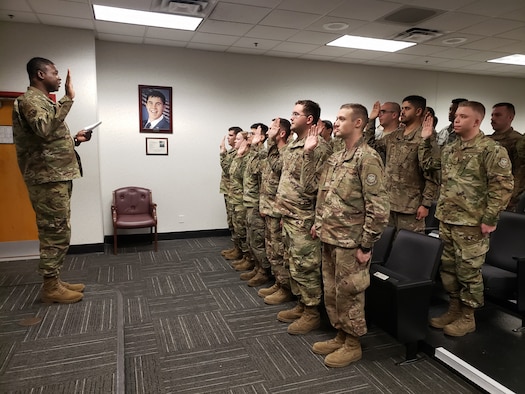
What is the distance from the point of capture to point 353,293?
2.35m

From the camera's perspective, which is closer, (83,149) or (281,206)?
(281,206)

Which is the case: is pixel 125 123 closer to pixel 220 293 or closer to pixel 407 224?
pixel 220 293

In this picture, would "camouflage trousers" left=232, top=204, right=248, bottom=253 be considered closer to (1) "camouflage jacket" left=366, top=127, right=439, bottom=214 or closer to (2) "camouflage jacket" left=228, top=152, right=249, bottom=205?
(2) "camouflage jacket" left=228, top=152, right=249, bottom=205

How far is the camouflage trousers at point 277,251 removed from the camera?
3.29 m

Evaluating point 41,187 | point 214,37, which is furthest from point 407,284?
point 214,37

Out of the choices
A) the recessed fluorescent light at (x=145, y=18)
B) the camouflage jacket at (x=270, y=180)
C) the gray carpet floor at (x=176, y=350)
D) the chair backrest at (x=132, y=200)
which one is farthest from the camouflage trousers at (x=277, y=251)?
the chair backrest at (x=132, y=200)

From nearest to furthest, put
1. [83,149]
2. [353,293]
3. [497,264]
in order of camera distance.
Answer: [353,293]
[497,264]
[83,149]

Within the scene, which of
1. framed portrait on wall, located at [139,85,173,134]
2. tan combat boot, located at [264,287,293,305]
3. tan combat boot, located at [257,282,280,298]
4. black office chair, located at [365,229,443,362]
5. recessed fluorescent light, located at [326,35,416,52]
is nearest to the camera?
black office chair, located at [365,229,443,362]

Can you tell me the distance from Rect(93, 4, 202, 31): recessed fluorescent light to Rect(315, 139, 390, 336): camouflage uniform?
2.86m

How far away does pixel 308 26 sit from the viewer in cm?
440

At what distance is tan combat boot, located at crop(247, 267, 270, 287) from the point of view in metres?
3.85

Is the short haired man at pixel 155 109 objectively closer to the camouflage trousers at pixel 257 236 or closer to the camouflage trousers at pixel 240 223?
the camouflage trousers at pixel 240 223

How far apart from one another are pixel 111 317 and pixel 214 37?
3.66 metres

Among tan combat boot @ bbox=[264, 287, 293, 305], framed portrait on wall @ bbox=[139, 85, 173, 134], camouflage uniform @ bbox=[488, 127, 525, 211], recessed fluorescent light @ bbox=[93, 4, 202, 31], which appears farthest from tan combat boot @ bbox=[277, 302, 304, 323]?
framed portrait on wall @ bbox=[139, 85, 173, 134]
